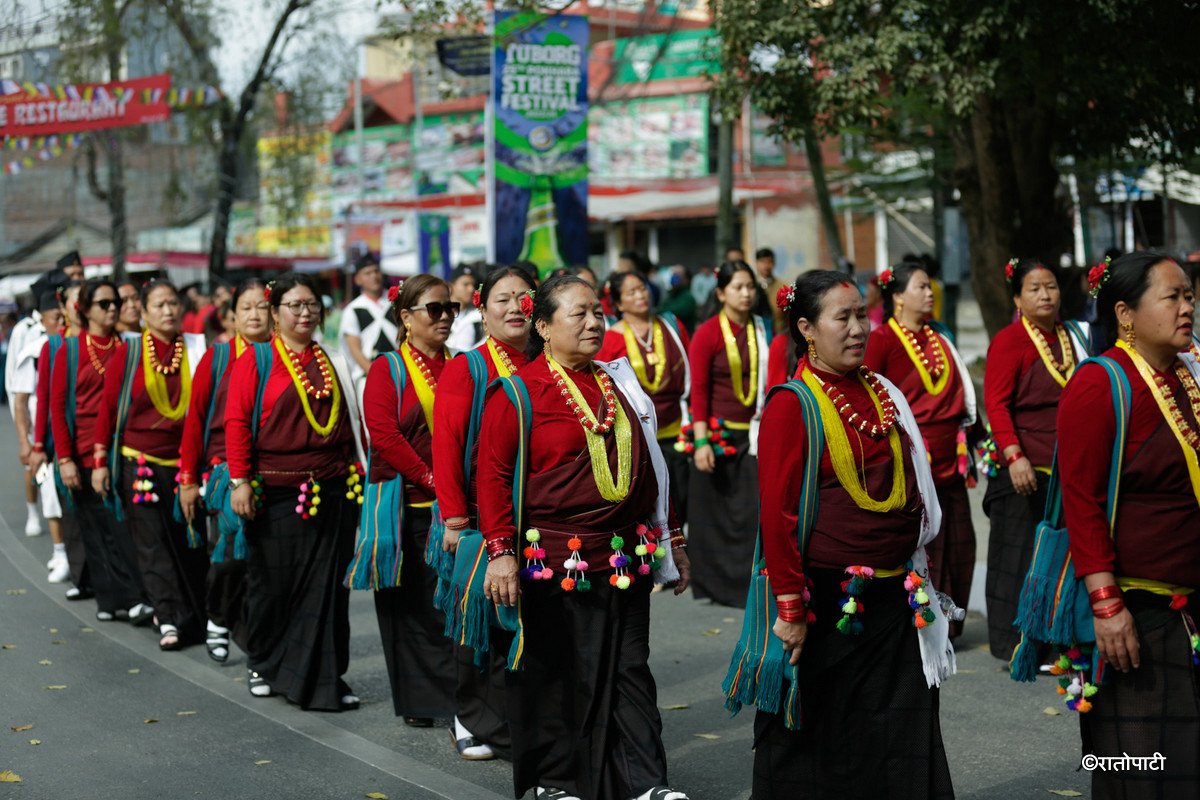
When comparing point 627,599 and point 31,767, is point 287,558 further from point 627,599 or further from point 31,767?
point 627,599

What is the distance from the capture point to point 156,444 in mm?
8914

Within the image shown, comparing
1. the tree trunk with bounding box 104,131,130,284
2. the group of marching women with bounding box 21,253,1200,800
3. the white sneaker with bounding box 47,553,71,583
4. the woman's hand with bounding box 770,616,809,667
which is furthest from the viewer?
the tree trunk with bounding box 104,131,130,284

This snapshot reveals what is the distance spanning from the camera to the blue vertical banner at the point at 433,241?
92.6 ft

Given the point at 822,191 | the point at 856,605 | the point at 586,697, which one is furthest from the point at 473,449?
the point at 822,191

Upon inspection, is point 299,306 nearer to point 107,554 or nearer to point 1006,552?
point 107,554

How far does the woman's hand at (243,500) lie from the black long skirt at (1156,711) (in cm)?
420

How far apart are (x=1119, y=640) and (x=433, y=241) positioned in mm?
25775

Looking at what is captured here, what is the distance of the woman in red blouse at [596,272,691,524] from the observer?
32.8 feet

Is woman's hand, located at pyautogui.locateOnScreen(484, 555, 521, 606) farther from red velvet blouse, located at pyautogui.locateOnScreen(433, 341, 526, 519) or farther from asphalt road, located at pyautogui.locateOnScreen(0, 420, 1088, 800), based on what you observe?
asphalt road, located at pyautogui.locateOnScreen(0, 420, 1088, 800)

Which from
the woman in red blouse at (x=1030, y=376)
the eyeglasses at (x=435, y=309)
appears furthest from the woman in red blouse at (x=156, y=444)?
the woman in red blouse at (x=1030, y=376)

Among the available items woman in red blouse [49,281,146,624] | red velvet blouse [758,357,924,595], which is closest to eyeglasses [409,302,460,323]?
red velvet blouse [758,357,924,595]

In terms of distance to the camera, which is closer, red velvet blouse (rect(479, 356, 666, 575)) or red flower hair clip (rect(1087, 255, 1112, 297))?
red flower hair clip (rect(1087, 255, 1112, 297))

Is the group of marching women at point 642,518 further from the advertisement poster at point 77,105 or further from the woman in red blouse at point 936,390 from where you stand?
the advertisement poster at point 77,105

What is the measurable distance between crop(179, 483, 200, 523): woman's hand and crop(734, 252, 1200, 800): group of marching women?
12.9ft
